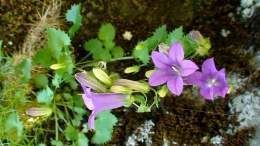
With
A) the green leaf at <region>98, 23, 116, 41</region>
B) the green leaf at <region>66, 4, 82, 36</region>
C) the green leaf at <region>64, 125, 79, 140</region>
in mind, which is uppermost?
the green leaf at <region>66, 4, 82, 36</region>

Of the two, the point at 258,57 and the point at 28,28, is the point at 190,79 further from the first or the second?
the point at 28,28

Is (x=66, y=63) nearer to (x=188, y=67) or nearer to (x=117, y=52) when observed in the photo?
(x=117, y=52)

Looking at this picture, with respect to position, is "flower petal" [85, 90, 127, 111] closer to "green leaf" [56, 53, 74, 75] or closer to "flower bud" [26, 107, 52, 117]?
"green leaf" [56, 53, 74, 75]

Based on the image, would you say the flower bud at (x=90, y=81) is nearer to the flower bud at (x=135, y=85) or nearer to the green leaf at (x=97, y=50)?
the flower bud at (x=135, y=85)

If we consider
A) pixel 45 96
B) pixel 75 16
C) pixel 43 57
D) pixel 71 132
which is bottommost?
pixel 71 132

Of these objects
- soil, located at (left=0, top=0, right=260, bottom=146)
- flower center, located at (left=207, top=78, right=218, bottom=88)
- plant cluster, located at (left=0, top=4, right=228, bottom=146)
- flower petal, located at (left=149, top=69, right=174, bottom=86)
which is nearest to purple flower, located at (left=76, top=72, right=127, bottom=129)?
plant cluster, located at (left=0, top=4, right=228, bottom=146)

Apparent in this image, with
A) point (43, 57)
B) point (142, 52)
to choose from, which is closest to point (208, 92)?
point (142, 52)

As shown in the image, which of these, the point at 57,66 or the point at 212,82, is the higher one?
the point at 57,66
